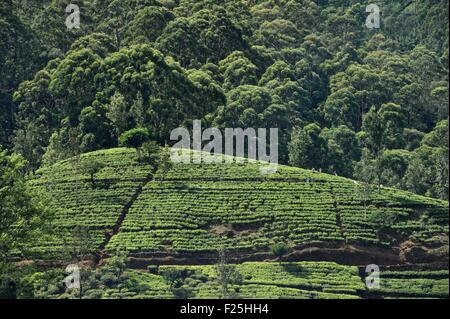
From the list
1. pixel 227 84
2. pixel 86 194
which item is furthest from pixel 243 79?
pixel 86 194

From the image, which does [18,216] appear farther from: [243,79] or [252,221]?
[243,79]

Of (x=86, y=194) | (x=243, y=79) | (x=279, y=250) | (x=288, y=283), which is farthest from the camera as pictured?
(x=243, y=79)

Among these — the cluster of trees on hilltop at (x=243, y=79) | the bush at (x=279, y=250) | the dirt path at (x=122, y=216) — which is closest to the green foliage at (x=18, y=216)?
the dirt path at (x=122, y=216)

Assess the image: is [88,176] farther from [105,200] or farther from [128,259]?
[128,259]

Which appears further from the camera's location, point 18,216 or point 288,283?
point 288,283

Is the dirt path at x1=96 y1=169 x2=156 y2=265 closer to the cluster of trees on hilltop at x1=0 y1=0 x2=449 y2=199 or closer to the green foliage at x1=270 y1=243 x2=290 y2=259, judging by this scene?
the cluster of trees on hilltop at x1=0 y1=0 x2=449 y2=199

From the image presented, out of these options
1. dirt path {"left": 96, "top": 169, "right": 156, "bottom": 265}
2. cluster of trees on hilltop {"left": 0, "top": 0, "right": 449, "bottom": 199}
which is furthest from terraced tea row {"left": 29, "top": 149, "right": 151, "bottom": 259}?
cluster of trees on hilltop {"left": 0, "top": 0, "right": 449, "bottom": 199}
